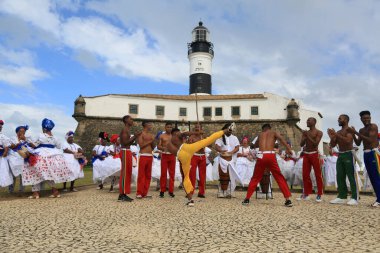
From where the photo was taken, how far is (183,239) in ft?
12.2

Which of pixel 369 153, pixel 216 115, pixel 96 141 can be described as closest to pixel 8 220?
pixel 369 153

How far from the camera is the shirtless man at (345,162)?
707 cm

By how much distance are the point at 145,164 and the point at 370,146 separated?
543 cm

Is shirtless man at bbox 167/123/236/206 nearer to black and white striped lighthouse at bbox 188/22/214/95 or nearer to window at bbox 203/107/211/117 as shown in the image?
window at bbox 203/107/211/117

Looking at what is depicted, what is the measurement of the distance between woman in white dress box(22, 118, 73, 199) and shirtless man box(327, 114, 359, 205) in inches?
267

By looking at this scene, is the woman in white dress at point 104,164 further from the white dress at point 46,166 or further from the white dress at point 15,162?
the white dress at point 15,162

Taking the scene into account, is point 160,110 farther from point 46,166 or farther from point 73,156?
point 46,166

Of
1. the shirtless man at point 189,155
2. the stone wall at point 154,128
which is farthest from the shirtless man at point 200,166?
the stone wall at point 154,128

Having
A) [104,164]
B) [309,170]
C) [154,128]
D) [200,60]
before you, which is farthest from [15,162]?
[200,60]

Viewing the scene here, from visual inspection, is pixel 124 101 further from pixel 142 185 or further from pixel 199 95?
pixel 142 185

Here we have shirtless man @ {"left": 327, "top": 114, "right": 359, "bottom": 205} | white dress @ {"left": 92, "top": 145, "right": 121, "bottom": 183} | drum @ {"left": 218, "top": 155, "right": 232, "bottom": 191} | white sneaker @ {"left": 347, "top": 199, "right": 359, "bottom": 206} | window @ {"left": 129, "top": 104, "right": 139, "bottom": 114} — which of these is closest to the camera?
white sneaker @ {"left": 347, "top": 199, "right": 359, "bottom": 206}

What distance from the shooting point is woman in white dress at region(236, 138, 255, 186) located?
10297 mm

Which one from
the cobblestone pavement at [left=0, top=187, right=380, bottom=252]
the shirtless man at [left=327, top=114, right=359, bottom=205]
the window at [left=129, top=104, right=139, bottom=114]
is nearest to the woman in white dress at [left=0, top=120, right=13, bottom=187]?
the cobblestone pavement at [left=0, top=187, right=380, bottom=252]

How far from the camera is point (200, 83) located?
41.2 m
